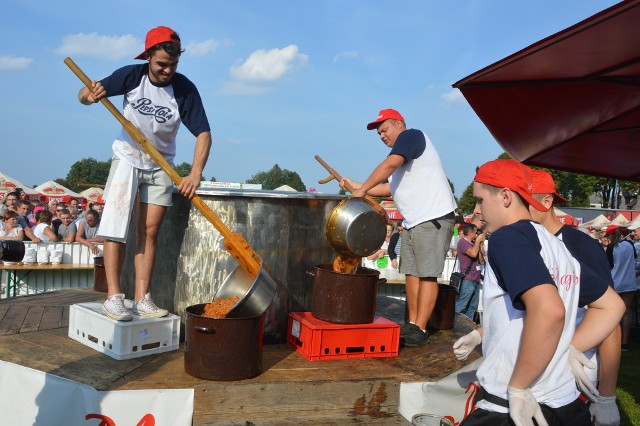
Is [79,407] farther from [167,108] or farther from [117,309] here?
[167,108]

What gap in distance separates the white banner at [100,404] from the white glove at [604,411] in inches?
93.2

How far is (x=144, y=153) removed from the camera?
4484 mm

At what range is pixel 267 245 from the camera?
475cm

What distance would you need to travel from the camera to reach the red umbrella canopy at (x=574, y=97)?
11.6 feet

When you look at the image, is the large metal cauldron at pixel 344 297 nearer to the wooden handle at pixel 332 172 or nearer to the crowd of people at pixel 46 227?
the wooden handle at pixel 332 172

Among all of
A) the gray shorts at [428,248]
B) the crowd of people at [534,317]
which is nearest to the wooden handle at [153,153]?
the gray shorts at [428,248]

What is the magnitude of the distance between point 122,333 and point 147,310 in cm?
36

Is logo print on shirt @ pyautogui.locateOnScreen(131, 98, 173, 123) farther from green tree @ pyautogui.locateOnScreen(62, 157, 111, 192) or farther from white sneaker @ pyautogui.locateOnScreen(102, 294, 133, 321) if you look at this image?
green tree @ pyautogui.locateOnScreen(62, 157, 111, 192)

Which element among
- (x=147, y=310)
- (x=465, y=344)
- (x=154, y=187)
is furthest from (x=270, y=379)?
(x=154, y=187)

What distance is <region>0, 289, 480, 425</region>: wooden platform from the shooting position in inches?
139

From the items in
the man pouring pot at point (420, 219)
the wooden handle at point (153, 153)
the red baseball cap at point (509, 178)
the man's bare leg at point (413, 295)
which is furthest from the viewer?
the man's bare leg at point (413, 295)

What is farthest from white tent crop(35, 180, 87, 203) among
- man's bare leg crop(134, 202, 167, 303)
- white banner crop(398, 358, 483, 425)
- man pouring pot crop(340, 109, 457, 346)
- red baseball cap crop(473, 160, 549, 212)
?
red baseball cap crop(473, 160, 549, 212)

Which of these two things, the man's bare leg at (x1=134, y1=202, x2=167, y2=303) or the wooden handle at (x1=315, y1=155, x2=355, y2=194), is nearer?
the man's bare leg at (x1=134, y1=202, x2=167, y2=303)

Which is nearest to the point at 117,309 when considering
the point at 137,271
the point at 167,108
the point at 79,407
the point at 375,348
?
the point at 137,271
